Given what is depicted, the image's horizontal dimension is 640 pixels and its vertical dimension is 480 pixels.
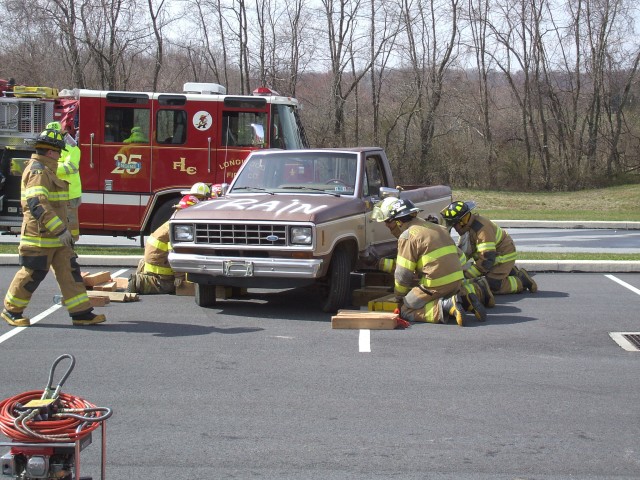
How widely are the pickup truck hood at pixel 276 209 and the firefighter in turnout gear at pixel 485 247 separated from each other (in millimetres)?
1195

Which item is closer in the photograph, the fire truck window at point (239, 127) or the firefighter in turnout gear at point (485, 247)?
the firefighter in turnout gear at point (485, 247)

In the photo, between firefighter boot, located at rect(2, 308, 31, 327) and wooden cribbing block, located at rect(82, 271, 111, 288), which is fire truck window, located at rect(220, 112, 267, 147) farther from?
firefighter boot, located at rect(2, 308, 31, 327)

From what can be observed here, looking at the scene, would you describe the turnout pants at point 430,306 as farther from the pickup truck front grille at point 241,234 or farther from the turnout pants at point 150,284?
the turnout pants at point 150,284

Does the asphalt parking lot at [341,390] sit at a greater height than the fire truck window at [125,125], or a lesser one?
lesser

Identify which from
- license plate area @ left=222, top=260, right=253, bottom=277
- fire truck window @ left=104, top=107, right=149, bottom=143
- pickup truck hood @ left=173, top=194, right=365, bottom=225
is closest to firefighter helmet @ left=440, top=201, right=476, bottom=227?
pickup truck hood @ left=173, top=194, right=365, bottom=225

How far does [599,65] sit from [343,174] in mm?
28683

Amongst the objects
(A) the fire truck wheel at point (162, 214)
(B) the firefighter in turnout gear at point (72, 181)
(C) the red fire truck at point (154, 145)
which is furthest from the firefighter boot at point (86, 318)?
(C) the red fire truck at point (154, 145)

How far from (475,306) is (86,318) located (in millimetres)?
4090

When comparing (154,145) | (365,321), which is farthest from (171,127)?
(365,321)

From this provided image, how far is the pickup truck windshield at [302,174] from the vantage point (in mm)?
10883

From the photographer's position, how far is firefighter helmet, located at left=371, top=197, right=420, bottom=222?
9.64 metres

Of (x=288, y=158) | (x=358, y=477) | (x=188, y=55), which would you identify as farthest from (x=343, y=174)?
(x=188, y=55)

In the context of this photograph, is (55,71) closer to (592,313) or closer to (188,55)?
(188,55)

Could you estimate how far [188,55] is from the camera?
37.2m
